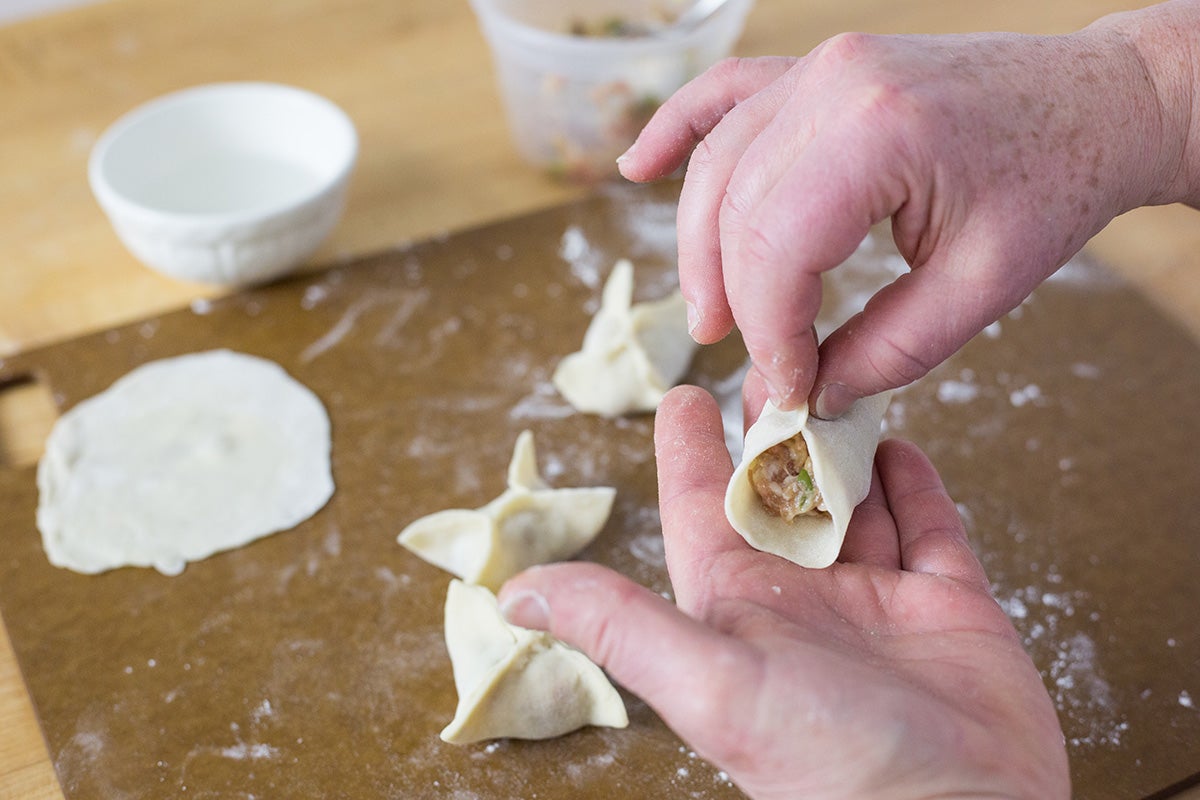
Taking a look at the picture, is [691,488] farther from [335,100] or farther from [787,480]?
[335,100]

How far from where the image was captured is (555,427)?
1.98m

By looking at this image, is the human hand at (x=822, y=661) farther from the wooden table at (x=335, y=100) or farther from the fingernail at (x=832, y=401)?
the wooden table at (x=335, y=100)

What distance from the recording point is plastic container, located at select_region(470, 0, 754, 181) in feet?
7.55

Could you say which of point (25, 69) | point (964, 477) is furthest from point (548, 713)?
point (25, 69)

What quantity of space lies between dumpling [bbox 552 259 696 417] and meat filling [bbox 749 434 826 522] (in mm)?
466

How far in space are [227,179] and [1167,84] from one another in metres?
1.84

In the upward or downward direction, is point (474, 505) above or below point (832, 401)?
below

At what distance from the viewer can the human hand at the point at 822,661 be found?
1.03 metres

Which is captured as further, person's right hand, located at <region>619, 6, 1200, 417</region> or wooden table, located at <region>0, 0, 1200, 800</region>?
wooden table, located at <region>0, 0, 1200, 800</region>

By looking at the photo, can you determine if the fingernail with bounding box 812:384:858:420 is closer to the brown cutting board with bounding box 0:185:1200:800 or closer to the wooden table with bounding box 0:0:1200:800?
the brown cutting board with bounding box 0:185:1200:800

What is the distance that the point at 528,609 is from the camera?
1.07 metres

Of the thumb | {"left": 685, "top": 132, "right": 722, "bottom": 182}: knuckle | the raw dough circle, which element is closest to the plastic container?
the raw dough circle

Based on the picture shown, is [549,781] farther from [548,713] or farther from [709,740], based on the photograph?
[709,740]

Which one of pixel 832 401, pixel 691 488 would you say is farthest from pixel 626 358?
pixel 832 401
